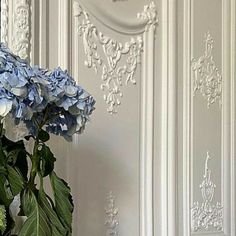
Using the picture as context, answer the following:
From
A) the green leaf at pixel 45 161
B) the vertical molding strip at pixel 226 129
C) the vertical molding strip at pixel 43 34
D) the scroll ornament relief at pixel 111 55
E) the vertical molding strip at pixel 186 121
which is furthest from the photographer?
the vertical molding strip at pixel 226 129

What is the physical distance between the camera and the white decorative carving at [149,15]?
1.70 m

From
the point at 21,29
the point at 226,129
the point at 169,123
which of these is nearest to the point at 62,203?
the point at 21,29

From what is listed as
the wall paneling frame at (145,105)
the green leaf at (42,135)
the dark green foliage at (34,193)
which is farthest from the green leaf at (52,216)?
the wall paneling frame at (145,105)

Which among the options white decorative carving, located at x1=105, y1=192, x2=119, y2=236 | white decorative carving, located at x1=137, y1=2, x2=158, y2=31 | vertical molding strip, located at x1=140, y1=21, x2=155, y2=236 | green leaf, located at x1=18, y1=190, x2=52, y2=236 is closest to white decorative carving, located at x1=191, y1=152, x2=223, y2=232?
vertical molding strip, located at x1=140, y1=21, x2=155, y2=236

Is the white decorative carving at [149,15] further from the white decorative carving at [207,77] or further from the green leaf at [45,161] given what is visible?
the green leaf at [45,161]

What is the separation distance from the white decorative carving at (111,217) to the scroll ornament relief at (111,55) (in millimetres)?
237

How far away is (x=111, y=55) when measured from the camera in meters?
1.61

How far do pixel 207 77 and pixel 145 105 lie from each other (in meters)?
0.30

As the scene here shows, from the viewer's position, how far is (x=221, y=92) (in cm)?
195

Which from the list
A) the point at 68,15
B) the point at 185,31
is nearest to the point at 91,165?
the point at 68,15

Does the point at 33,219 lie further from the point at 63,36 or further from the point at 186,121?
the point at 186,121

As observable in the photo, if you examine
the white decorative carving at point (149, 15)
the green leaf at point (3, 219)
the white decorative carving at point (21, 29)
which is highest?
the white decorative carving at point (149, 15)

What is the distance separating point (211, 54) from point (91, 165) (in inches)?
24.7

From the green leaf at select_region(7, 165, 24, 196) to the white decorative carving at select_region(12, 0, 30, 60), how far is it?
1.36ft
